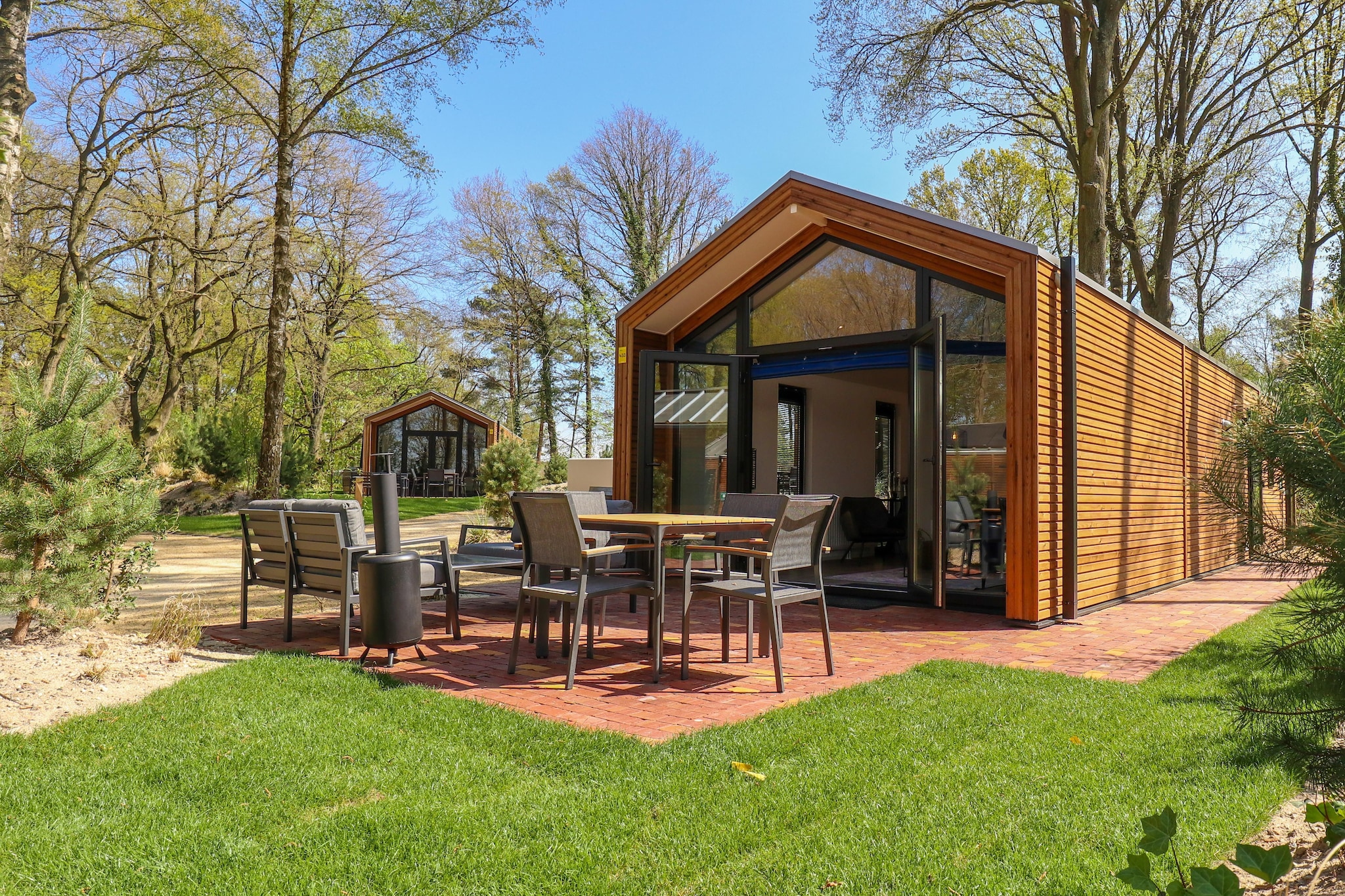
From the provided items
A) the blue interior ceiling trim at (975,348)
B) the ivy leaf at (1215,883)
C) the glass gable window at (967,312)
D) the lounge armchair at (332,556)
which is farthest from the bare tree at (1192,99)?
the ivy leaf at (1215,883)

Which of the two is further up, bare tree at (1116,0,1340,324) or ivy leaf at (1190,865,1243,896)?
bare tree at (1116,0,1340,324)

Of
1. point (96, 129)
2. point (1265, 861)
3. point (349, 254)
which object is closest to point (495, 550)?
point (1265, 861)

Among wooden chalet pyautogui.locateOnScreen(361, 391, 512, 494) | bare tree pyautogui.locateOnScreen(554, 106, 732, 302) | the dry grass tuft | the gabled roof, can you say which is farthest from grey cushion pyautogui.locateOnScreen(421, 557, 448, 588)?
wooden chalet pyautogui.locateOnScreen(361, 391, 512, 494)

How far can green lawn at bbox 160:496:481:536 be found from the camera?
1366 cm

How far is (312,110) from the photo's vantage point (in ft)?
40.4

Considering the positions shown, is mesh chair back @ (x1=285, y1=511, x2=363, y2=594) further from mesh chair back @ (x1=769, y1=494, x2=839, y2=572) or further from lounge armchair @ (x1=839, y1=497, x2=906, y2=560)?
lounge armchair @ (x1=839, y1=497, x2=906, y2=560)

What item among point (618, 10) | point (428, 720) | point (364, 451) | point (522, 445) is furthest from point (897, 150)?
point (364, 451)

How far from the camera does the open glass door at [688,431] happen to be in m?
8.63

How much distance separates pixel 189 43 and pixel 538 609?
11591 mm

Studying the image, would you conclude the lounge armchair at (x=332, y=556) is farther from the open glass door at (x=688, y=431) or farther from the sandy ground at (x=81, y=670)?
the open glass door at (x=688, y=431)

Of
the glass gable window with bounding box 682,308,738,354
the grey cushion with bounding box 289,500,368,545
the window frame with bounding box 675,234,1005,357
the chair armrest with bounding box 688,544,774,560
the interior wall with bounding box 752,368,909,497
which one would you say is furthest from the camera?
the interior wall with bounding box 752,368,909,497

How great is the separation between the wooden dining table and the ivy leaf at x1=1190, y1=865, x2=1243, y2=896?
3.17 m

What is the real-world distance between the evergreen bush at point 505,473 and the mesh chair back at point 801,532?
362 inches

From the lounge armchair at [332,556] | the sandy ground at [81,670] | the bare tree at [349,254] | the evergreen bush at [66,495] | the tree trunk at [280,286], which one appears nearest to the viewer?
the sandy ground at [81,670]
